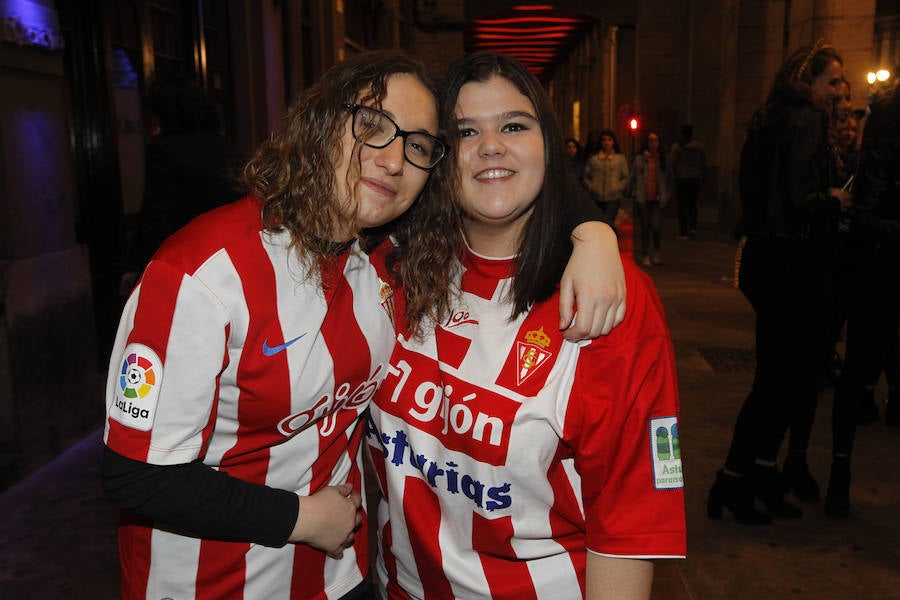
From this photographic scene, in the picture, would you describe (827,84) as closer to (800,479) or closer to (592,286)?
(800,479)

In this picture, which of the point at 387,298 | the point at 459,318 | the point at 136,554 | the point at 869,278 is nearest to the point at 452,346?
the point at 459,318

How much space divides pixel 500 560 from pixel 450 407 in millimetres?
346

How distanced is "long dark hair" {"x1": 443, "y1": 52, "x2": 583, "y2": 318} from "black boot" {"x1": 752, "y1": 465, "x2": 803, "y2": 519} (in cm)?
259

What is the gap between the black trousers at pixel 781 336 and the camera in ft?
11.4

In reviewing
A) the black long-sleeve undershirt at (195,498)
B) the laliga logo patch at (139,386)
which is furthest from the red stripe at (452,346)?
the laliga logo patch at (139,386)

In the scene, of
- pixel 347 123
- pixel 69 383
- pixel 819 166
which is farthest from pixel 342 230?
pixel 69 383

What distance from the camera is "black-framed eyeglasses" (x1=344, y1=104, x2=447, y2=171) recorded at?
1.57 meters

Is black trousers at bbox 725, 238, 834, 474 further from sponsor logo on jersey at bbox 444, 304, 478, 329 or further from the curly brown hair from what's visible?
the curly brown hair

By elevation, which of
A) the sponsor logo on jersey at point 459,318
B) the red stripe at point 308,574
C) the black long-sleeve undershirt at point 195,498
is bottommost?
the red stripe at point 308,574

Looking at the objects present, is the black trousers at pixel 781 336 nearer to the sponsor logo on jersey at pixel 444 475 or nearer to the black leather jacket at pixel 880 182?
the black leather jacket at pixel 880 182

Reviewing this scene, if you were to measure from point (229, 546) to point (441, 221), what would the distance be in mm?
862

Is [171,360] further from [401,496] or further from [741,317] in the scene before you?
[741,317]

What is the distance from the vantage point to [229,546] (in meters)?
1.53

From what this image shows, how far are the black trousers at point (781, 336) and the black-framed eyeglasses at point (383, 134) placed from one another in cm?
241
